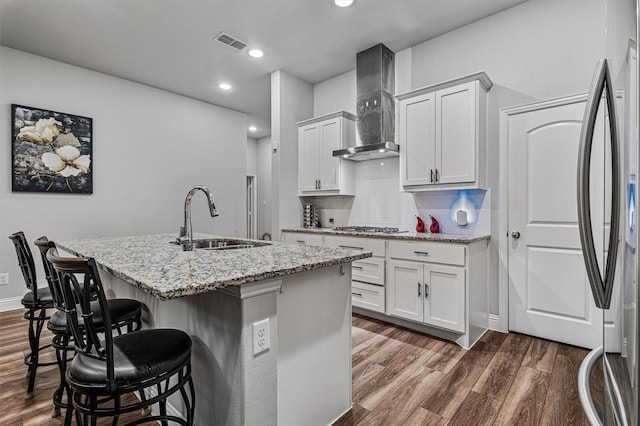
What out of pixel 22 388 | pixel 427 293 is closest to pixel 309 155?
pixel 427 293

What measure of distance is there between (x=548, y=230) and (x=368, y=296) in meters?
1.70

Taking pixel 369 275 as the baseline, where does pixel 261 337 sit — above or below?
above

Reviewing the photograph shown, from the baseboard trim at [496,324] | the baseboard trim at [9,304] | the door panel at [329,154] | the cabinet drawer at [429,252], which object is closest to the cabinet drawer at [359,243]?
the cabinet drawer at [429,252]

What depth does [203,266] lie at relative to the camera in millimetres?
1312

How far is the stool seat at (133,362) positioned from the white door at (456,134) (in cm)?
260

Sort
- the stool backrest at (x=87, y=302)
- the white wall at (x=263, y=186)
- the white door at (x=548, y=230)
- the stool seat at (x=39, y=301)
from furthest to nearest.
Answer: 1. the white wall at (x=263, y=186)
2. the white door at (x=548, y=230)
3. the stool seat at (x=39, y=301)
4. the stool backrest at (x=87, y=302)

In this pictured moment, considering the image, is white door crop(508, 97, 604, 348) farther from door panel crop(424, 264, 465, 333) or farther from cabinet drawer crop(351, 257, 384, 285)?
cabinet drawer crop(351, 257, 384, 285)

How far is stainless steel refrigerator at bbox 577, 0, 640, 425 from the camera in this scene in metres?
0.59

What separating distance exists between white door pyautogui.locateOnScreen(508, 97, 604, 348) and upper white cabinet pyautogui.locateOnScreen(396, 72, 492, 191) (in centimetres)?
36

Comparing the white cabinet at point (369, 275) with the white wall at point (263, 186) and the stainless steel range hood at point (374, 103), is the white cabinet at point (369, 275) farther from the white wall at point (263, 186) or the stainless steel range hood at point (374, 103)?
the white wall at point (263, 186)

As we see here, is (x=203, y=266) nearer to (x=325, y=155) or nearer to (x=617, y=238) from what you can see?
(x=617, y=238)

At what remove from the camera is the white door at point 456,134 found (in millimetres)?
2846

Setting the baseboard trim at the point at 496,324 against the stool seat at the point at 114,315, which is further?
the baseboard trim at the point at 496,324

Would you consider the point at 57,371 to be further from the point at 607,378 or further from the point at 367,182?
the point at 367,182
